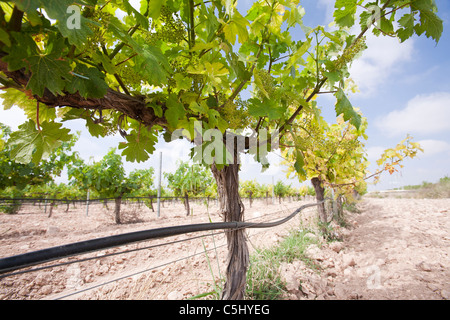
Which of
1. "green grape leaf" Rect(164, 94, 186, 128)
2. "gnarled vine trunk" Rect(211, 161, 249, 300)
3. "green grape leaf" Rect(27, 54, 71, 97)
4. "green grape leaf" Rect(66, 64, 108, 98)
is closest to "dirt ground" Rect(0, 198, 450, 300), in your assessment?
"gnarled vine trunk" Rect(211, 161, 249, 300)

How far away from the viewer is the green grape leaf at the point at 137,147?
1.41 meters

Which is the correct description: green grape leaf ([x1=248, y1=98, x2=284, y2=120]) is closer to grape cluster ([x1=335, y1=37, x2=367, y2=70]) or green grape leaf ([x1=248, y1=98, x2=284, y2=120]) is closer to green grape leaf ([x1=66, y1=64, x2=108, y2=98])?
grape cluster ([x1=335, y1=37, x2=367, y2=70])

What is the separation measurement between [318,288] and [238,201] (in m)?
→ 1.99

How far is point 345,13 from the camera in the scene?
4.27 feet

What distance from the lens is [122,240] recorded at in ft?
2.90

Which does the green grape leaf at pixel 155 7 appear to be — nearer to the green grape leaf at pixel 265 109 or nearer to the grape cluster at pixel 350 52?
the green grape leaf at pixel 265 109

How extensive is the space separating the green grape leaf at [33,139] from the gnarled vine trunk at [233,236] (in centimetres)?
108

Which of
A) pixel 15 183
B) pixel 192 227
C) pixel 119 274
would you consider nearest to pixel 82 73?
pixel 192 227

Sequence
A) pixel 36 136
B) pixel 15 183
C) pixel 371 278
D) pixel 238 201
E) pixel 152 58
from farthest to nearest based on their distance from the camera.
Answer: pixel 15 183
pixel 371 278
pixel 238 201
pixel 36 136
pixel 152 58

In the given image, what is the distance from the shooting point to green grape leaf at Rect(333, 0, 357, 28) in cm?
126

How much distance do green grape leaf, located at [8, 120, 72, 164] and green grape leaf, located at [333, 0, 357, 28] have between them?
1648 mm

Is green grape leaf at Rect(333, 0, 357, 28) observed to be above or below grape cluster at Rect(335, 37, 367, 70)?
above
